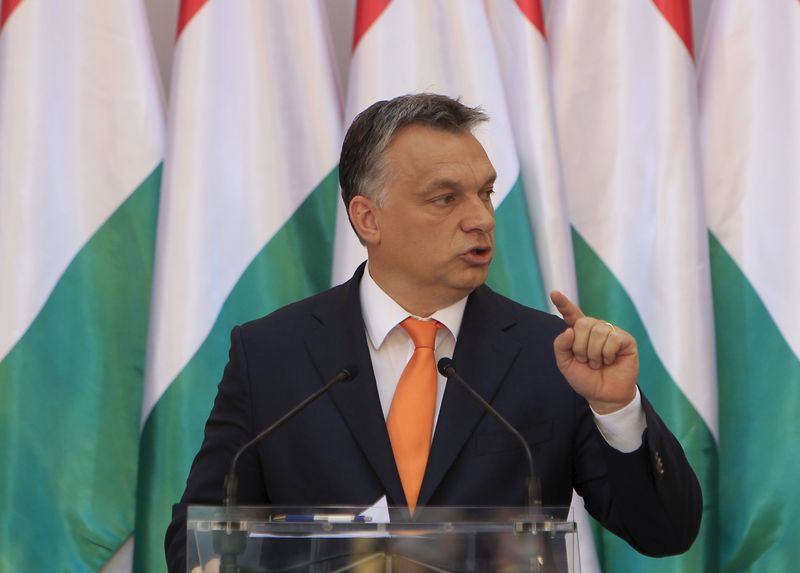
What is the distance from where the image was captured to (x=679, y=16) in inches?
124

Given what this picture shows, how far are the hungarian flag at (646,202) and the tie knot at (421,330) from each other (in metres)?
0.99

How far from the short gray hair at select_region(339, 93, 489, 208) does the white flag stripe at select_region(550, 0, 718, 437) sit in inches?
35.8

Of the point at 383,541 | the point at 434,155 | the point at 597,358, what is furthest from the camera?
the point at 434,155

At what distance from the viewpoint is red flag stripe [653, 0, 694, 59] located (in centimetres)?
314

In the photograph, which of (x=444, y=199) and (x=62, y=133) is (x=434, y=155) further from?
(x=62, y=133)

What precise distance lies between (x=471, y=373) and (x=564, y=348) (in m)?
0.37

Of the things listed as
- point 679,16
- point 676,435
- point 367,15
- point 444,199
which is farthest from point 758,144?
point 444,199

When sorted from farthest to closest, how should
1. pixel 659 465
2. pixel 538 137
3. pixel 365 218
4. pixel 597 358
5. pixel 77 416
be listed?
pixel 538 137, pixel 77 416, pixel 365 218, pixel 659 465, pixel 597 358

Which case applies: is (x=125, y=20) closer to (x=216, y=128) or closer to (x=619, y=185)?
(x=216, y=128)

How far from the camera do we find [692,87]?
312 cm

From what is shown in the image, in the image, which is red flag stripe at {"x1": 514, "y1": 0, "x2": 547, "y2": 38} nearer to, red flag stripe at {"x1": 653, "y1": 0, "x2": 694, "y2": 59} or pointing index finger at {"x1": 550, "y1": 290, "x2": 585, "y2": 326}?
red flag stripe at {"x1": 653, "y1": 0, "x2": 694, "y2": 59}

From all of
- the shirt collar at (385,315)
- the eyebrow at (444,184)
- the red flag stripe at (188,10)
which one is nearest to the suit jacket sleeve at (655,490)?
the shirt collar at (385,315)

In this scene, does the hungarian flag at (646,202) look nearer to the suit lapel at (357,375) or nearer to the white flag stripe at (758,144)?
the white flag stripe at (758,144)

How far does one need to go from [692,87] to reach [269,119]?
1.14m
